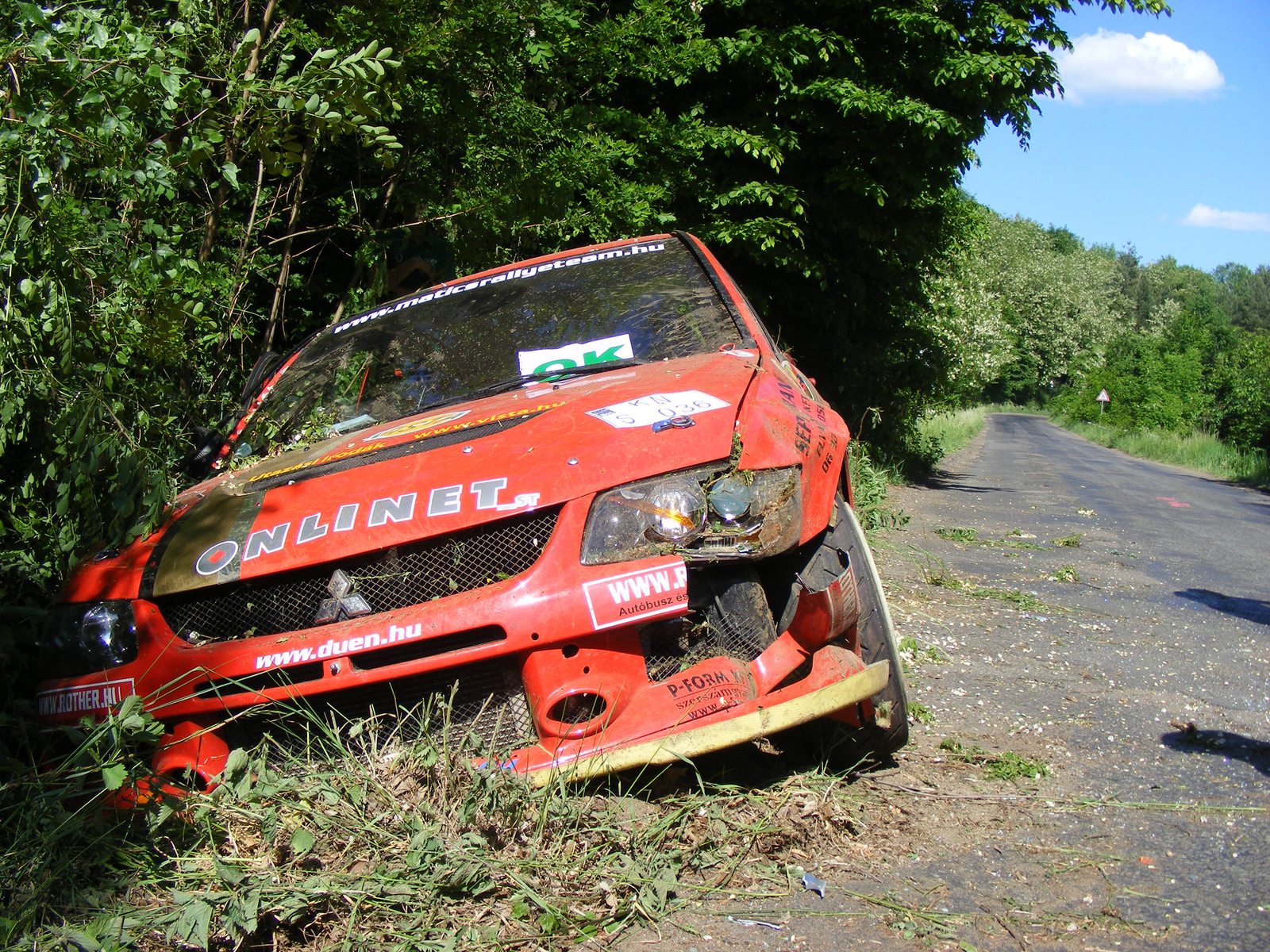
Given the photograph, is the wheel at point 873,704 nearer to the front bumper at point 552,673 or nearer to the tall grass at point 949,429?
the front bumper at point 552,673

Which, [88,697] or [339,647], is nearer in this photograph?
[339,647]

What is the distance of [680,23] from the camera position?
909 centimetres

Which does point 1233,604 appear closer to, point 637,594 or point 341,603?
point 637,594

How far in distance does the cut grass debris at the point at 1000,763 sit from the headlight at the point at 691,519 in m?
1.22

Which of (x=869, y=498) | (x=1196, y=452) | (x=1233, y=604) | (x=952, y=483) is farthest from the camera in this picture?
(x=1196, y=452)

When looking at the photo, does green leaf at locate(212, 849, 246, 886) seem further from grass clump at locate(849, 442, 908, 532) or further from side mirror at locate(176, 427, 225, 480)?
grass clump at locate(849, 442, 908, 532)

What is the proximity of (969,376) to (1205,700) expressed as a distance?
75.6ft

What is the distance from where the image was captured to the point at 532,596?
242 cm

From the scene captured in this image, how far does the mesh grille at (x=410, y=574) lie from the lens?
8.29 ft

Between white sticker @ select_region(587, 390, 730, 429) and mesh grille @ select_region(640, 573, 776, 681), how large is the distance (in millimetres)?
472

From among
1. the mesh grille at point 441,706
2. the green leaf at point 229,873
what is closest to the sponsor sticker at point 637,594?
the mesh grille at point 441,706

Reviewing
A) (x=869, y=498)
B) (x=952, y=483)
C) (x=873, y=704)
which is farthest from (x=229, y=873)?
(x=952, y=483)

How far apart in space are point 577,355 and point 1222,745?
275 cm

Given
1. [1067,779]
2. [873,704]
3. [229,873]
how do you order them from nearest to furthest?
[229,873], [873,704], [1067,779]
